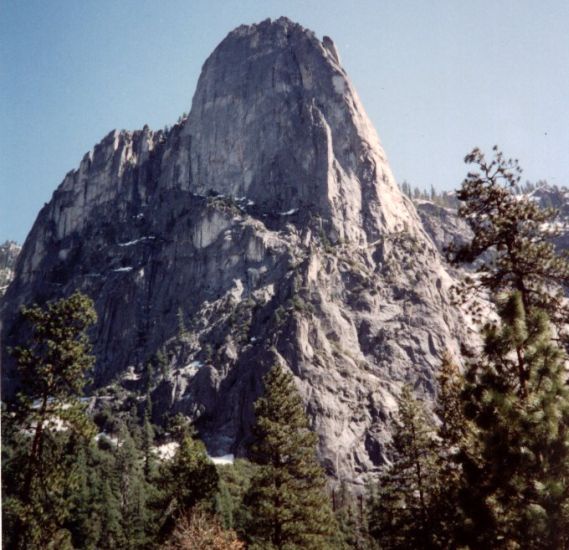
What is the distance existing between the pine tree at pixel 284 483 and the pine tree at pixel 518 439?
15579 mm

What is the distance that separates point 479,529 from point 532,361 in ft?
15.6

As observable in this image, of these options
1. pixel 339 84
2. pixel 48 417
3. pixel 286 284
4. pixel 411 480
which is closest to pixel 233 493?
pixel 411 480

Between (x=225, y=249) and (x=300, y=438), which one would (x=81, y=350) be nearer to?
(x=300, y=438)

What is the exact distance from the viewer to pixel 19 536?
2048 cm

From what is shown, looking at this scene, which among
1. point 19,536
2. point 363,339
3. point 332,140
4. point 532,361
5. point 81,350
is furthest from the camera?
point 332,140

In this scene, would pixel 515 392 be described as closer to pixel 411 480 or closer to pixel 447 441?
pixel 447 441

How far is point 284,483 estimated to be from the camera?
94.3 feet

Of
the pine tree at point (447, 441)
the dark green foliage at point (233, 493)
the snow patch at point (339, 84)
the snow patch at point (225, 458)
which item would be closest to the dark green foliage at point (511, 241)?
the pine tree at point (447, 441)

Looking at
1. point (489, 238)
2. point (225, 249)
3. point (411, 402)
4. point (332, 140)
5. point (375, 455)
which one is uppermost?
point (332, 140)

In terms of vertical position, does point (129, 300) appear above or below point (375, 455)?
above

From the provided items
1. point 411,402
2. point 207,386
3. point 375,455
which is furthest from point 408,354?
point 411,402

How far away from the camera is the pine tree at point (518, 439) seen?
11984 mm

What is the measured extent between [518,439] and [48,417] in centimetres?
1732

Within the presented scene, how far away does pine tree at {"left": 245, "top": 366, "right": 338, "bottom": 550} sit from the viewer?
2784cm
